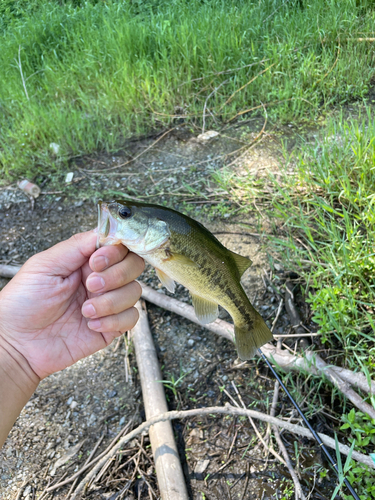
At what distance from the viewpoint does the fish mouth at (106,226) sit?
64.1 inches

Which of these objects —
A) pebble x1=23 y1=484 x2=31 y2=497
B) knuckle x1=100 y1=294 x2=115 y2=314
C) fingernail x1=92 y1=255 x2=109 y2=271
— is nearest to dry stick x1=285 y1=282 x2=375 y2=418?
knuckle x1=100 y1=294 x2=115 y2=314

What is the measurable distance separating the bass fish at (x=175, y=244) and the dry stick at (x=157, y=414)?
100 centimetres

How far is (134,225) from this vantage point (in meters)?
1.61

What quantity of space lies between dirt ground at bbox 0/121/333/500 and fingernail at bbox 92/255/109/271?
41.6 inches

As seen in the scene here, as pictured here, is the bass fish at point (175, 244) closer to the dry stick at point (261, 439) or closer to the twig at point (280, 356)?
the twig at point (280, 356)

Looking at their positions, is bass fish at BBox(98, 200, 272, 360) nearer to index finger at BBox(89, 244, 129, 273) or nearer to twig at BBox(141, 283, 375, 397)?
index finger at BBox(89, 244, 129, 273)

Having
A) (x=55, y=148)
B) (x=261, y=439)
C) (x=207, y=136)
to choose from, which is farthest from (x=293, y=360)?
(x=55, y=148)

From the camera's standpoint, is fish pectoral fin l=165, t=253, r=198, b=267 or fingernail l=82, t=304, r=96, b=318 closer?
fish pectoral fin l=165, t=253, r=198, b=267

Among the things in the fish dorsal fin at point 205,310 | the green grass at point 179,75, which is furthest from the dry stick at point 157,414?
the green grass at point 179,75

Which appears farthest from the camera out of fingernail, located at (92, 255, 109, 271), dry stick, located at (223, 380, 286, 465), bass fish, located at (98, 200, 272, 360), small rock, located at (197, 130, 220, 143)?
small rock, located at (197, 130, 220, 143)

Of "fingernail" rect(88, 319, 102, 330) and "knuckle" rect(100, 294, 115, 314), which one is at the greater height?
"knuckle" rect(100, 294, 115, 314)

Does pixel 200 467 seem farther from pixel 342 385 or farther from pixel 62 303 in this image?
pixel 62 303

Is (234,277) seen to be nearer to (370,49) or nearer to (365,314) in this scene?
(365,314)

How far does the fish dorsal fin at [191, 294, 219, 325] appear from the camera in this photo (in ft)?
5.93
